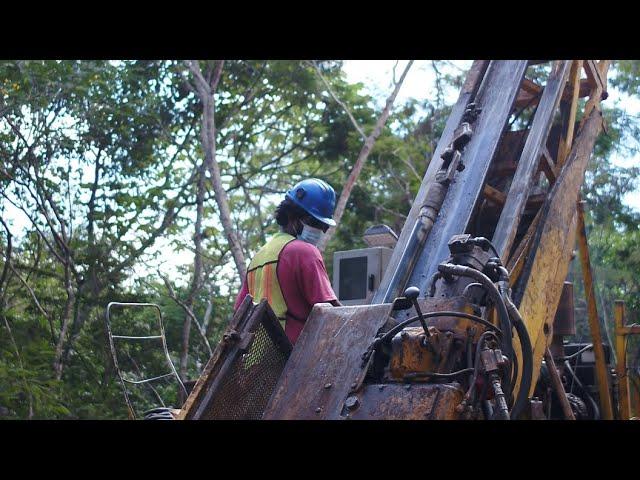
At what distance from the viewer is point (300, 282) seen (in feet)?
14.4

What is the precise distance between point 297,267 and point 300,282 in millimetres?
73

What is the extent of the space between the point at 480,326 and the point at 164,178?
10.9m

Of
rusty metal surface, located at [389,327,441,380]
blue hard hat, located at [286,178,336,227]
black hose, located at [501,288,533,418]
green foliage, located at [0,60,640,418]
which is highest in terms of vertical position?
green foliage, located at [0,60,640,418]

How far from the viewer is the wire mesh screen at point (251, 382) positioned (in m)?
3.79

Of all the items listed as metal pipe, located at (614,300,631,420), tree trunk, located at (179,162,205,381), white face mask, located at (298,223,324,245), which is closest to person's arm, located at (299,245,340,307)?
white face mask, located at (298,223,324,245)

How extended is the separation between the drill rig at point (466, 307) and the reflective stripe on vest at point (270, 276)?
0.32 meters

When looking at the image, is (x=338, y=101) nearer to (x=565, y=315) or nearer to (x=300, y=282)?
(x=565, y=315)

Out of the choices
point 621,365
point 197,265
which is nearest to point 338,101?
point 197,265

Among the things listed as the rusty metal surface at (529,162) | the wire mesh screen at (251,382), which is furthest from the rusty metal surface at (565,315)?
the wire mesh screen at (251,382)

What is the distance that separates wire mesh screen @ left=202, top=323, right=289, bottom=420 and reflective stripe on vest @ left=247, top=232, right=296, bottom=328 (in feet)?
1.16

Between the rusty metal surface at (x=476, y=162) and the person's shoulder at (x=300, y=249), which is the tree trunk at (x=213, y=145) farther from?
the person's shoulder at (x=300, y=249)

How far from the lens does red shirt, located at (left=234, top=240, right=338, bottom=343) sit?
14.3 ft

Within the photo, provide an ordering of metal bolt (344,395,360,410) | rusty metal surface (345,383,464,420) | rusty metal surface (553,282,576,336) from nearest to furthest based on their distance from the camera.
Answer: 1. rusty metal surface (345,383,464,420)
2. metal bolt (344,395,360,410)
3. rusty metal surface (553,282,576,336)

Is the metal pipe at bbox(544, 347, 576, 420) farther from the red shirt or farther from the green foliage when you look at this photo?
the green foliage
